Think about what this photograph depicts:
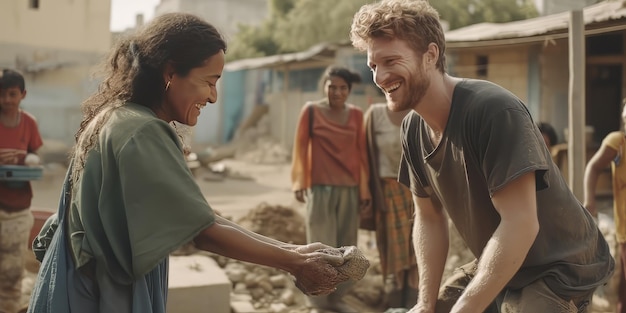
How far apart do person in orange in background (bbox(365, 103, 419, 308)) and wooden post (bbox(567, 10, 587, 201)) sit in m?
1.44

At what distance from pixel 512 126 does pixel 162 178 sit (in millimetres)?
1138

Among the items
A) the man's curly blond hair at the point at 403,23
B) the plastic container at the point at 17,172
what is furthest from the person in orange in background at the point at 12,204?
the man's curly blond hair at the point at 403,23

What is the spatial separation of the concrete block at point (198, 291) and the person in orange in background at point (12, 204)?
1116mm

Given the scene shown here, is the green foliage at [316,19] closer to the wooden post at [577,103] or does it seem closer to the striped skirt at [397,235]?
the striped skirt at [397,235]

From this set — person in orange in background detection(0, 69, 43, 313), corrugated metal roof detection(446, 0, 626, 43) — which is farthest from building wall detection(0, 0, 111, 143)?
person in orange in background detection(0, 69, 43, 313)

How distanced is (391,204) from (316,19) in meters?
22.3

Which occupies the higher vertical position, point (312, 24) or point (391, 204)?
point (312, 24)

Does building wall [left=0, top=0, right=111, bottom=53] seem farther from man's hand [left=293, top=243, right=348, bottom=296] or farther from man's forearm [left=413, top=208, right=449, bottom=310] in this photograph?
man's hand [left=293, top=243, right=348, bottom=296]

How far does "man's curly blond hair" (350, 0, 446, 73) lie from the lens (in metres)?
2.29

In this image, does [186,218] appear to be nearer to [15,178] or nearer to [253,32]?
[15,178]

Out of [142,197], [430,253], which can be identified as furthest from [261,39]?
[142,197]

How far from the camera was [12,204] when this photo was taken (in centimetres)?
478

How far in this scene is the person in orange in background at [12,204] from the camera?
4.77 meters

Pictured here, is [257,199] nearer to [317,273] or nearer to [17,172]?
[17,172]
